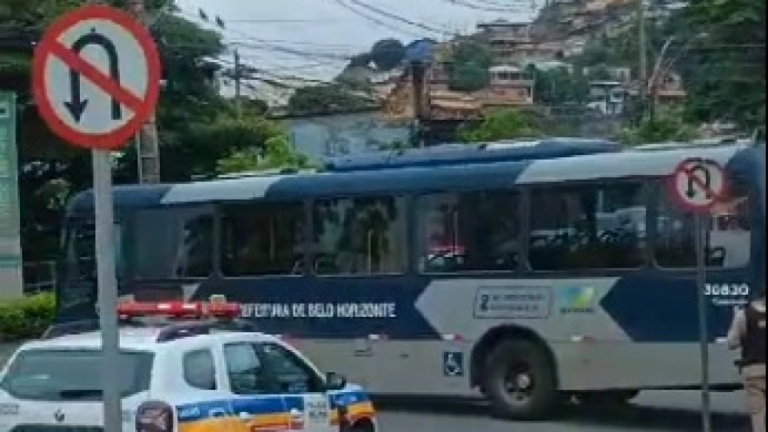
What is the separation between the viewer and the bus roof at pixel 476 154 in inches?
781

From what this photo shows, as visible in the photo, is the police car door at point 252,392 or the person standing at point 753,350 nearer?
the police car door at point 252,392

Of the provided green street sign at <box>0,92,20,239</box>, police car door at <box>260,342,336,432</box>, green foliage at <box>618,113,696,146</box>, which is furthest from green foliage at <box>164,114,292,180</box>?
police car door at <box>260,342,336,432</box>

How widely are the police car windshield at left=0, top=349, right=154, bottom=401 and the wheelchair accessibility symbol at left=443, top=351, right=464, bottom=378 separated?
842 centimetres

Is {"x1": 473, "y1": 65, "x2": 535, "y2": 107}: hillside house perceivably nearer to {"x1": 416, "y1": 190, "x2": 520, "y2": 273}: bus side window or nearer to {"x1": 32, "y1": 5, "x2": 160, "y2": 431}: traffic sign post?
{"x1": 416, "y1": 190, "x2": 520, "y2": 273}: bus side window

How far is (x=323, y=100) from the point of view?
230 feet

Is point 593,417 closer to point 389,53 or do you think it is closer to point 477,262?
point 477,262

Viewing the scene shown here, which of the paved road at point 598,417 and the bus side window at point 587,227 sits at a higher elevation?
the bus side window at point 587,227

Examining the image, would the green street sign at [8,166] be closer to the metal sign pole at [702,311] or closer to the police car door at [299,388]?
the metal sign pole at [702,311]

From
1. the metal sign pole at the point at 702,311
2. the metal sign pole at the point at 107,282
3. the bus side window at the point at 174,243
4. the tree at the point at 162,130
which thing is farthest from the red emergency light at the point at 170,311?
the tree at the point at 162,130

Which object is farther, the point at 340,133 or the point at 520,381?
the point at 340,133

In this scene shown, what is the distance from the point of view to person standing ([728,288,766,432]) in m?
13.2

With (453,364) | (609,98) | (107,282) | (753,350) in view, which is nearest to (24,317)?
(453,364)

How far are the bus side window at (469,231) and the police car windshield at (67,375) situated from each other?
27.2 feet

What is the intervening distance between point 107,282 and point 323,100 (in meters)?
62.9
